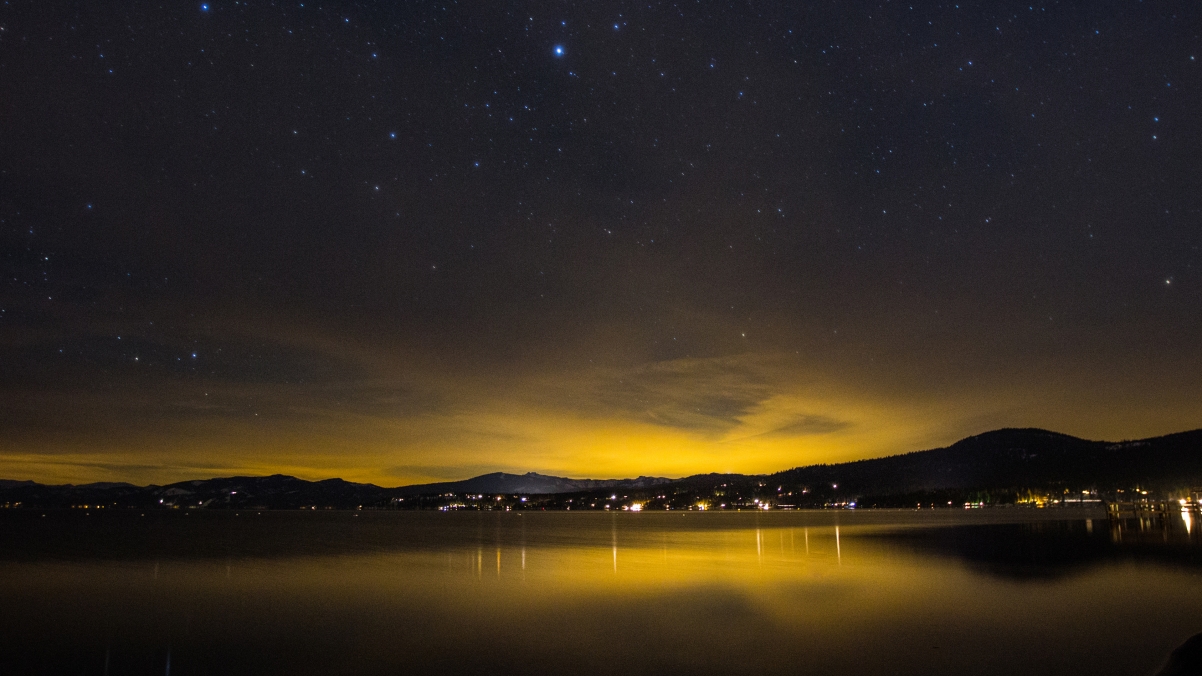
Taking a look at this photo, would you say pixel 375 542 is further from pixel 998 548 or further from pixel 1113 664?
pixel 1113 664

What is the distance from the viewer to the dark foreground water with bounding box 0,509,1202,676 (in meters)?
15.8

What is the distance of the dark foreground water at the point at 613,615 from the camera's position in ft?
51.9

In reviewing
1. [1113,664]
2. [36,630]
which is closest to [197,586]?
[36,630]

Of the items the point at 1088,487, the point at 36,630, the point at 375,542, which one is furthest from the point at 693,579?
the point at 1088,487

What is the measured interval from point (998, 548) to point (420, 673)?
39745mm

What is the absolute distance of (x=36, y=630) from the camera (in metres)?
19.8

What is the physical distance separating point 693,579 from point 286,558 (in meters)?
24.3

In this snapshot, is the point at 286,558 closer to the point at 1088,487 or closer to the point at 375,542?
the point at 375,542

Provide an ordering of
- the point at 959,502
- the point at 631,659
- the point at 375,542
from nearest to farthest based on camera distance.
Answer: the point at 631,659 < the point at 375,542 < the point at 959,502

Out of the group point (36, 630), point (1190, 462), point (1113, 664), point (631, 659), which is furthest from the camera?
point (1190, 462)

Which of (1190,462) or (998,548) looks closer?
(998,548)

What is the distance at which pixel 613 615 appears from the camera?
71.9 ft

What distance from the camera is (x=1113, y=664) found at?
1481 cm

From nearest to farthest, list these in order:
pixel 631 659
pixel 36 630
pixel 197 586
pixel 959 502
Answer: pixel 631 659 < pixel 36 630 < pixel 197 586 < pixel 959 502
